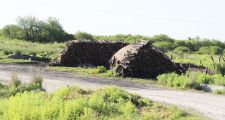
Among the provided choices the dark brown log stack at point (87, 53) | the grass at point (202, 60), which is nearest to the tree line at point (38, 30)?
the grass at point (202, 60)

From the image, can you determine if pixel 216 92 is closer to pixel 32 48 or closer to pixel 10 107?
pixel 10 107

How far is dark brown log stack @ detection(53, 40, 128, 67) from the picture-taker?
4066 centimetres

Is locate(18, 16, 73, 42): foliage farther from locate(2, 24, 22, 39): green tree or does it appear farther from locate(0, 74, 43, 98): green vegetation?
locate(0, 74, 43, 98): green vegetation

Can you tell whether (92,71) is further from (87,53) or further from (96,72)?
(87,53)

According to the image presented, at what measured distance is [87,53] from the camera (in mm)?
41062

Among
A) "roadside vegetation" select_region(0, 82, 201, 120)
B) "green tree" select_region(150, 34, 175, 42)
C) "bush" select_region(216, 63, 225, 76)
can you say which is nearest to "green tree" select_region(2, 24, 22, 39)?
"green tree" select_region(150, 34, 175, 42)

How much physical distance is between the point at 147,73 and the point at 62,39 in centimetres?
5570

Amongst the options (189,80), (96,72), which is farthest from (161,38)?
(189,80)

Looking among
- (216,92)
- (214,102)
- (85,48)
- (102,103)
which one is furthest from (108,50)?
(102,103)

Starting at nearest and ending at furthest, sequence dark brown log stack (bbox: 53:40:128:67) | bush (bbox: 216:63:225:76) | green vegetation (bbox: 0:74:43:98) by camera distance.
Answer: green vegetation (bbox: 0:74:43:98) < bush (bbox: 216:63:225:76) < dark brown log stack (bbox: 53:40:128:67)

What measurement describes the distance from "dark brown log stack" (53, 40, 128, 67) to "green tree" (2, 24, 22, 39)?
169ft

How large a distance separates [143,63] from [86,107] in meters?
17.9

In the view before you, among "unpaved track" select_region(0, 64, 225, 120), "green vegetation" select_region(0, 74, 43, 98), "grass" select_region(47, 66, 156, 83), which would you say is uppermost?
"green vegetation" select_region(0, 74, 43, 98)

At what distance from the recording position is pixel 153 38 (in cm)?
9694
